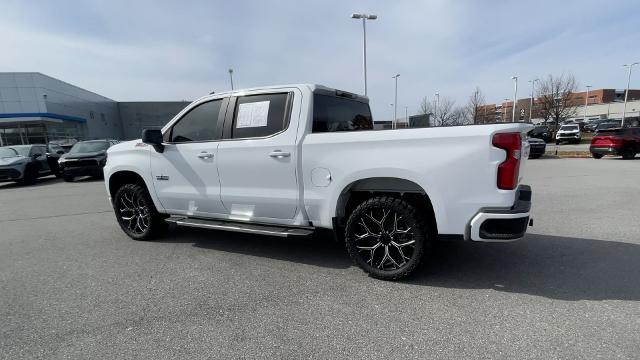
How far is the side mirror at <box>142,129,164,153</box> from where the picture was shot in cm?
433

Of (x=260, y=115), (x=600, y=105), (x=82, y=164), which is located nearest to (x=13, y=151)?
(x=82, y=164)

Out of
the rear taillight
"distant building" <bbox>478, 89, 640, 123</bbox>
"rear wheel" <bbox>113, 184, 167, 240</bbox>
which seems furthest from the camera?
"distant building" <bbox>478, 89, 640, 123</bbox>

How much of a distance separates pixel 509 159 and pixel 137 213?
4986 millimetres

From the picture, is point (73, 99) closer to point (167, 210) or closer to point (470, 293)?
point (167, 210)

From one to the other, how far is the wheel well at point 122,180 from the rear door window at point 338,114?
9.67 ft

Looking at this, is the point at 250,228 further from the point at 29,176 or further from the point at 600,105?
the point at 600,105

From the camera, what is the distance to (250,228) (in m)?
3.94

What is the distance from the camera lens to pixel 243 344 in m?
2.52

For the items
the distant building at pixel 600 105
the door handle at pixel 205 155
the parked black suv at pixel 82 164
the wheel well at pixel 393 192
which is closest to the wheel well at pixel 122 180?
the door handle at pixel 205 155

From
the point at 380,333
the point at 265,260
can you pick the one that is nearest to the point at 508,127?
the point at 380,333

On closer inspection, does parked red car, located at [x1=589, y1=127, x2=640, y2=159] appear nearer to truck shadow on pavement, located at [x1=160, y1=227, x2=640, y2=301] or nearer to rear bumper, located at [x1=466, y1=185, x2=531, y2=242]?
truck shadow on pavement, located at [x1=160, y1=227, x2=640, y2=301]

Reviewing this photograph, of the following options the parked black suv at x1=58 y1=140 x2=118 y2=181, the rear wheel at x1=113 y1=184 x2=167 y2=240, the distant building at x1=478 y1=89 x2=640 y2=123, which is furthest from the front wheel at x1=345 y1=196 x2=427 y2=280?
the distant building at x1=478 y1=89 x2=640 y2=123

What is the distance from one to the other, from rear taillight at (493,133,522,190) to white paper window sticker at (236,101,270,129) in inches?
96.6

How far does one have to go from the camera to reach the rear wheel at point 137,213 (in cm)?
496
